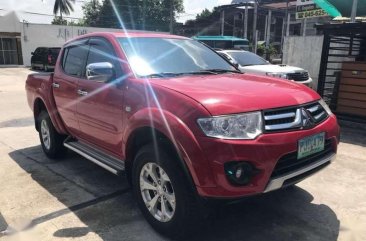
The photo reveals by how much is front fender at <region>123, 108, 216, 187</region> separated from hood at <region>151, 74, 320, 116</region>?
241mm

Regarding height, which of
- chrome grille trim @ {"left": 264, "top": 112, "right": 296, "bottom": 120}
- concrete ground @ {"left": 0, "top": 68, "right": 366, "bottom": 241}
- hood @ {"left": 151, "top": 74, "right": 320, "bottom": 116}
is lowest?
concrete ground @ {"left": 0, "top": 68, "right": 366, "bottom": 241}

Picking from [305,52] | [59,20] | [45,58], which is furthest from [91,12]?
[305,52]

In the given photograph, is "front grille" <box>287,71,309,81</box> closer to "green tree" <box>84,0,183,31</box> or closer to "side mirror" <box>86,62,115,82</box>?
"side mirror" <box>86,62,115,82</box>

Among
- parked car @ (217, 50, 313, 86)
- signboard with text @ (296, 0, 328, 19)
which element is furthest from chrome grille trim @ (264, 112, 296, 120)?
signboard with text @ (296, 0, 328, 19)

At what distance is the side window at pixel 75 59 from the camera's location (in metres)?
4.63

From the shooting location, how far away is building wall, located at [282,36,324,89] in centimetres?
1266

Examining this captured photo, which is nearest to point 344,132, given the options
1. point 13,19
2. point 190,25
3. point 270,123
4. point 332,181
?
point 332,181

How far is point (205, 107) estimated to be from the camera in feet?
9.19

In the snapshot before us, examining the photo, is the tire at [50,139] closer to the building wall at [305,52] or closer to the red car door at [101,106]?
the red car door at [101,106]

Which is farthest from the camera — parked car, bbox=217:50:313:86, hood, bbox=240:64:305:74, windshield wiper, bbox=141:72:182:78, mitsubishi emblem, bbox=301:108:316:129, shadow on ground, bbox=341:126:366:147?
hood, bbox=240:64:305:74

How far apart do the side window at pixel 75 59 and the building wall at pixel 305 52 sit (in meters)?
9.46

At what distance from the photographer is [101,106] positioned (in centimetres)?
391

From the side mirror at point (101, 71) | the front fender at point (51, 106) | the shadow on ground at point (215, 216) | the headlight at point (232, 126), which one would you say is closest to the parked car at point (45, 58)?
the front fender at point (51, 106)

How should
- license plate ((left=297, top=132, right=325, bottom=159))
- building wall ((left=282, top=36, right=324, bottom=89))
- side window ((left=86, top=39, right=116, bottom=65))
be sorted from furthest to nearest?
building wall ((left=282, top=36, right=324, bottom=89))
side window ((left=86, top=39, right=116, bottom=65))
license plate ((left=297, top=132, right=325, bottom=159))
